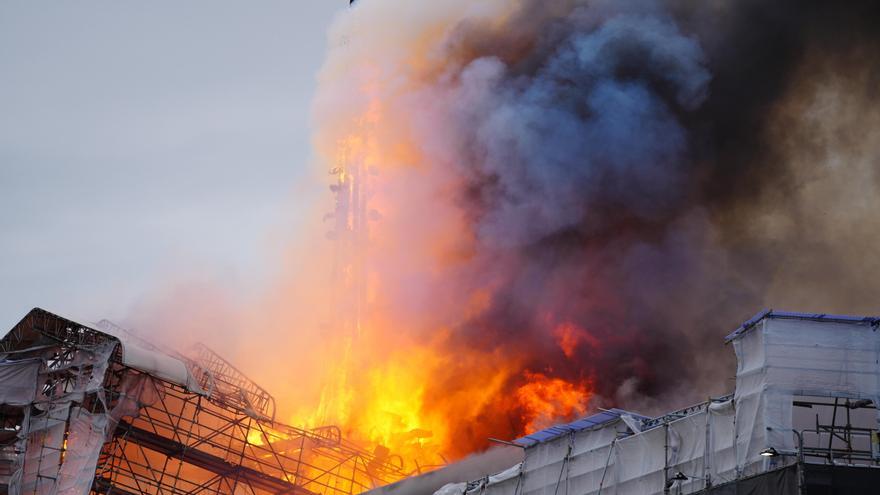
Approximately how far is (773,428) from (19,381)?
132ft

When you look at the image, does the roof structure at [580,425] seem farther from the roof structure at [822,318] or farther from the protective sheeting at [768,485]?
the roof structure at [822,318]

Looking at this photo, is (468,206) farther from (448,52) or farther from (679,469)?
(679,469)

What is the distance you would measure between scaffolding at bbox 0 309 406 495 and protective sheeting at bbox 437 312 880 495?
23.9 meters

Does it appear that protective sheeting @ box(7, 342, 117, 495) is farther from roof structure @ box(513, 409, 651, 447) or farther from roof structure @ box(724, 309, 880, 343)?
roof structure @ box(724, 309, 880, 343)

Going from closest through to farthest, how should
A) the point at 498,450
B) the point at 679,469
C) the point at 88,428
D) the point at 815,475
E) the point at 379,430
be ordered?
the point at 815,475 → the point at 679,469 → the point at 88,428 → the point at 498,450 → the point at 379,430

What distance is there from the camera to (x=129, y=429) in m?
65.8

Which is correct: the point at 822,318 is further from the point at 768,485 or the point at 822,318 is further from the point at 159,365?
the point at 159,365

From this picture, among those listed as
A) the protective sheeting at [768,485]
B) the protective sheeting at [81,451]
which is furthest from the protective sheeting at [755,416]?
the protective sheeting at [81,451]

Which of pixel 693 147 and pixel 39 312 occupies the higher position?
pixel 693 147

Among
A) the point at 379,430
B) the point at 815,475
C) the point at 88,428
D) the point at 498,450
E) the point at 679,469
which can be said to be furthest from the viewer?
the point at 379,430

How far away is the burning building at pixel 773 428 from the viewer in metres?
42.7

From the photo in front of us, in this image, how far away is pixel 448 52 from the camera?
8481cm

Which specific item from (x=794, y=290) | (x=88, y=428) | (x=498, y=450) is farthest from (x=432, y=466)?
(x=794, y=290)

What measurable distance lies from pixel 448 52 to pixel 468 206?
1093cm
